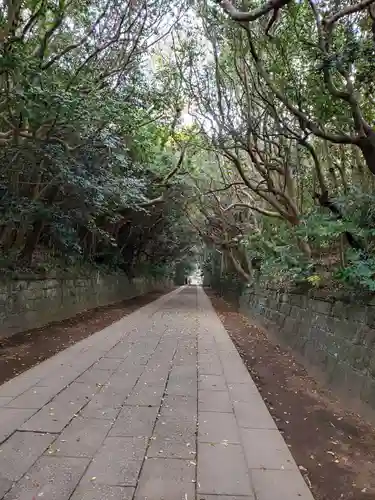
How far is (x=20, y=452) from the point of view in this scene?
2.62 metres

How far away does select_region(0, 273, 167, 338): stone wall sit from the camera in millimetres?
6766

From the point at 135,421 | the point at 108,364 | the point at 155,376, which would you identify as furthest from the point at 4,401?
the point at 108,364

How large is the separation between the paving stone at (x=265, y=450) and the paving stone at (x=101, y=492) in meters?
0.78

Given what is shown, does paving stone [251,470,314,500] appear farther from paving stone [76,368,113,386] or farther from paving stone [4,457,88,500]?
paving stone [76,368,113,386]

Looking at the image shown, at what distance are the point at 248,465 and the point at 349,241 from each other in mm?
2790

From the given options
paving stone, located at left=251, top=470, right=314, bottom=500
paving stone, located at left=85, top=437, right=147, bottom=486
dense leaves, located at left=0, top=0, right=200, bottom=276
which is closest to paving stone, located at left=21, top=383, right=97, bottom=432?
paving stone, located at left=85, top=437, right=147, bottom=486

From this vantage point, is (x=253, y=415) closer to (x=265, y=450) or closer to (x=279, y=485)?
(x=265, y=450)

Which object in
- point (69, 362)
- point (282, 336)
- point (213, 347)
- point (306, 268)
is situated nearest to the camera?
point (69, 362)

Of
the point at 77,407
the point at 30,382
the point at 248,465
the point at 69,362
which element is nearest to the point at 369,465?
the point at 248,465

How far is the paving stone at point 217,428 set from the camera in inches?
117

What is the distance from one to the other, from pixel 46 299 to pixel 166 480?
6567 mm

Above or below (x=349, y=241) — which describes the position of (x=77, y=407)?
below

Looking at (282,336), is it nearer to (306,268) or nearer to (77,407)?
(306,268)

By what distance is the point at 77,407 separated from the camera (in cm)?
351
